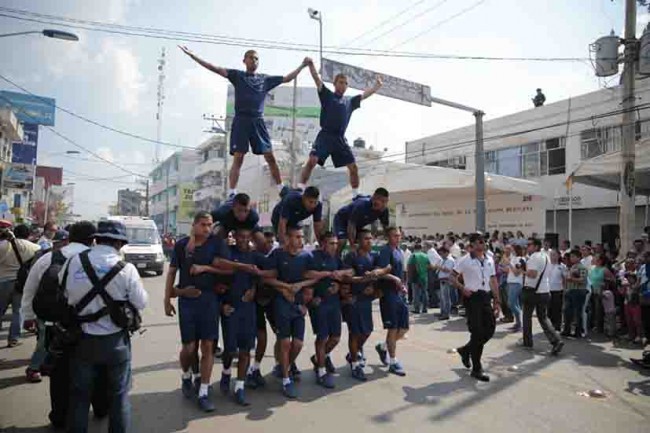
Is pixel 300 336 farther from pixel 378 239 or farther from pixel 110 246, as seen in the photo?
pixel 378 239

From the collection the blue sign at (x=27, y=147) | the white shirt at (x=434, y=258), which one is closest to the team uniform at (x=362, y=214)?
the white shirt at (x=434, y=258)

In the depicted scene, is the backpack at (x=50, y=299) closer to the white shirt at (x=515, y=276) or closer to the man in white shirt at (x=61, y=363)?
the man in white shirt at (x=61, y=363)

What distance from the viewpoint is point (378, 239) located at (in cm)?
1738

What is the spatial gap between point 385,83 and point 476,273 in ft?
31.5

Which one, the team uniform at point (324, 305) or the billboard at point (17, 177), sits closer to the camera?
the team uniform at point (324, 305)

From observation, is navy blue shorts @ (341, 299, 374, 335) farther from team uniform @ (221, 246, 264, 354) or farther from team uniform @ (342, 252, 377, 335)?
team uniform @ (221, 246, 264, 354)

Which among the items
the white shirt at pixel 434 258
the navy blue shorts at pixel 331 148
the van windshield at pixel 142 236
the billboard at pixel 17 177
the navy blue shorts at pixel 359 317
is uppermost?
the billboard at pixel 17 177

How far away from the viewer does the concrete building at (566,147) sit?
20.3 meters

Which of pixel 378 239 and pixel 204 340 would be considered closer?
pixel 204 340

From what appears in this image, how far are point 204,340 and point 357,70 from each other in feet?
37.3

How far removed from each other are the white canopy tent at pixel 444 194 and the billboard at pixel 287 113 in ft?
74.9

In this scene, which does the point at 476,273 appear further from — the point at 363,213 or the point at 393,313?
the point at 363,213

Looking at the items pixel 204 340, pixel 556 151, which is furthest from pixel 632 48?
pixel 204 340

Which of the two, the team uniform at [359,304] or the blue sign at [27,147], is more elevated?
the blue sign at [27,147]
